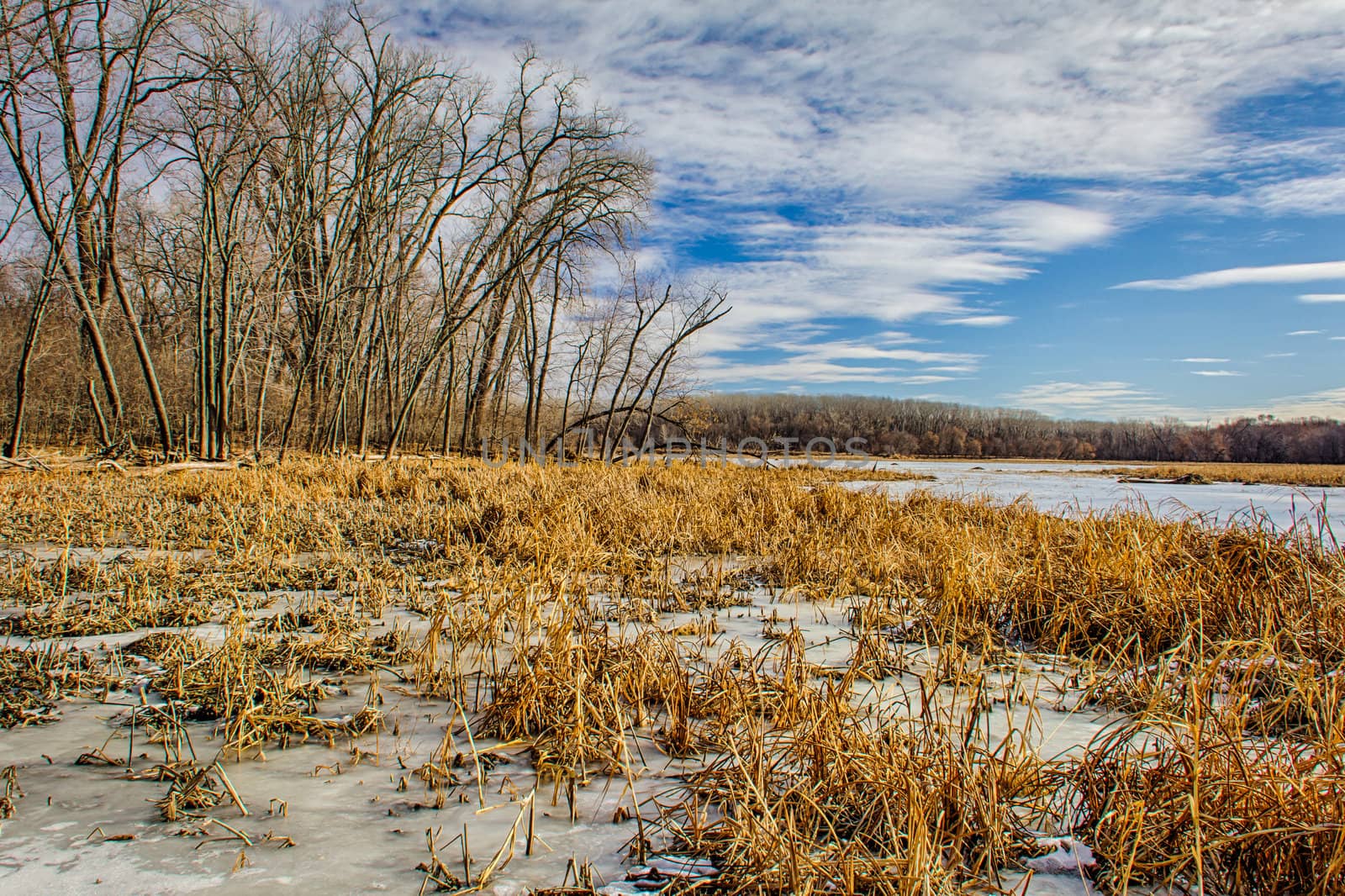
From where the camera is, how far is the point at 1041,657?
402 cm

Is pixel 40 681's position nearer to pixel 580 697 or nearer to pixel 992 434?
pixel 580 697

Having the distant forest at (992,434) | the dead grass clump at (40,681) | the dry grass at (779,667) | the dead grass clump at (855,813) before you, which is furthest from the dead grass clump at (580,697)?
the distant forest at (992,434)

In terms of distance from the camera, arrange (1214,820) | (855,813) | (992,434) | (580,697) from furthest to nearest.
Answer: (992,434)
(580,697)
(855,813)
(1214,820)

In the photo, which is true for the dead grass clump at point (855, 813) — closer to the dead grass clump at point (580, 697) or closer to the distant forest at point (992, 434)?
the dead grass clump at point (580, 697)

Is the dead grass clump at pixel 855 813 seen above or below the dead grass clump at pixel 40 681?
above

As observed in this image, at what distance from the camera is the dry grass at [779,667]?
199 centimetres

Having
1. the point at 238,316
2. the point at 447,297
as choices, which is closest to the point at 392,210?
the point at 447,297

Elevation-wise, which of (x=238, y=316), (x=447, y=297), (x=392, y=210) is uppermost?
(x=392, y=210)

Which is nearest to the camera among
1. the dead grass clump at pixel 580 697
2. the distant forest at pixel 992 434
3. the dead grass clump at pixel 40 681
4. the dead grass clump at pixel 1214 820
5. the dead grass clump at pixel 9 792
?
the dead grass clump at pixel 1214 820

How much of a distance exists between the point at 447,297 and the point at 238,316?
6262mm

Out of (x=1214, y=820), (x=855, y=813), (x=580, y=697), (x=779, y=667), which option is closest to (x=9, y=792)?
(x=580, y=697)

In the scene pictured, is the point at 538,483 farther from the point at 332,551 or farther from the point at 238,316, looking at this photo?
the point at 238,316

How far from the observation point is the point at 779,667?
3.55m

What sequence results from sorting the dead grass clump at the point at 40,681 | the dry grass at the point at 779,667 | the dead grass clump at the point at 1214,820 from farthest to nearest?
the dead grass clump at the point at 40,681 < the dry grass at the point at 779,667 < the dead grass clump at the point at 1214,820
